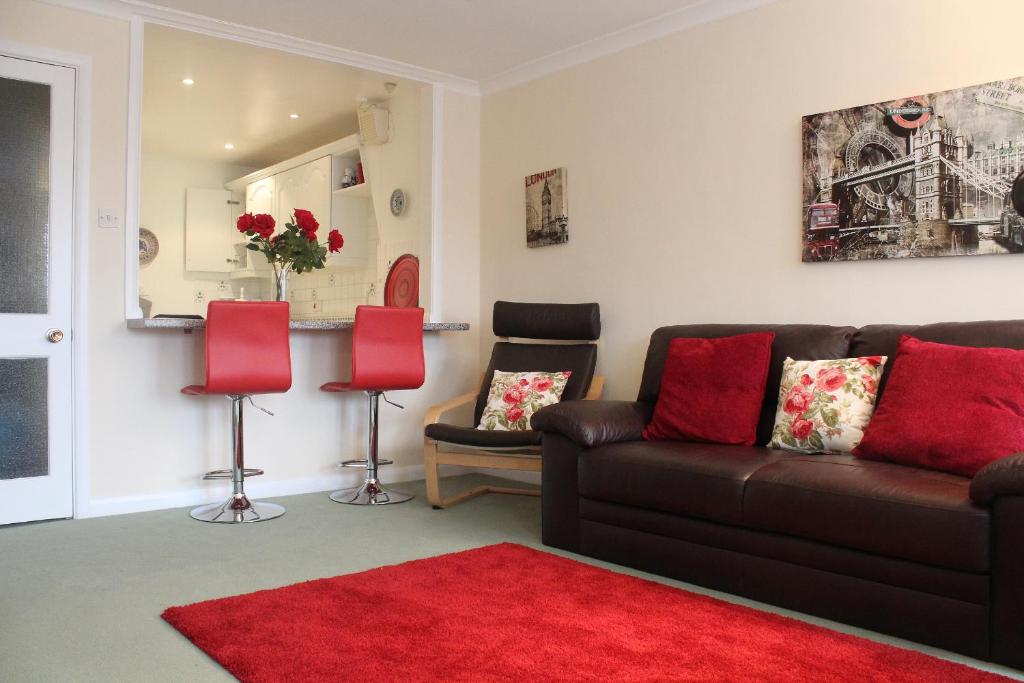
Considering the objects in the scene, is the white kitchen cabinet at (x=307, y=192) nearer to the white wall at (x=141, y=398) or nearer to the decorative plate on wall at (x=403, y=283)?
the decorative plate on wall at (x=403, y=283)

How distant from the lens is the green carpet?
2.30 m

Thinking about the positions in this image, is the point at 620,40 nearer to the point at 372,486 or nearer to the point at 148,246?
the point at 372,486

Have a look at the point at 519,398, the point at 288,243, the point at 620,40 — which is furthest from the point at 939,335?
the point at 288,243

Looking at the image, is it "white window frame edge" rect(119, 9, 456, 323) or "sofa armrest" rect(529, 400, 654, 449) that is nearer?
"sofa armrest" rect(529, 400, 654, 449)

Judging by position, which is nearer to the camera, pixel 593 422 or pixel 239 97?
pixel 593 422

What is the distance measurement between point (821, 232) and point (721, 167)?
2.11 ft

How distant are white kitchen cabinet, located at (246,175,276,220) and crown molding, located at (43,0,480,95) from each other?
107 inches

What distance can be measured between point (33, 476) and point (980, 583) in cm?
380

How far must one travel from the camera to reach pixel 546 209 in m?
5.05

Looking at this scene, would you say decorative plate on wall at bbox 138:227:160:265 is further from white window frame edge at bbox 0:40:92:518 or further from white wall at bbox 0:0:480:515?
white window frame edge at bbox 0:40:92:518

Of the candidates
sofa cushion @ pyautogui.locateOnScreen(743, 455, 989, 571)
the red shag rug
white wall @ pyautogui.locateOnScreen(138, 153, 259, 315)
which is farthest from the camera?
white wall @ pyautogui.locateOnScreen(138, 153, 259, 315)

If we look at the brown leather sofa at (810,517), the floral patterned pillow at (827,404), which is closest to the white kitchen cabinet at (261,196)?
the brown leather sofa at (810,517)

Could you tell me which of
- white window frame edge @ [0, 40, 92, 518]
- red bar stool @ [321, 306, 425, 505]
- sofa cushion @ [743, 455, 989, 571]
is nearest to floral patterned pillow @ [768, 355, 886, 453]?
sofa cushion @ [743, 455, 989, 571]

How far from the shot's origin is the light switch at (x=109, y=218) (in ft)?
13.6
